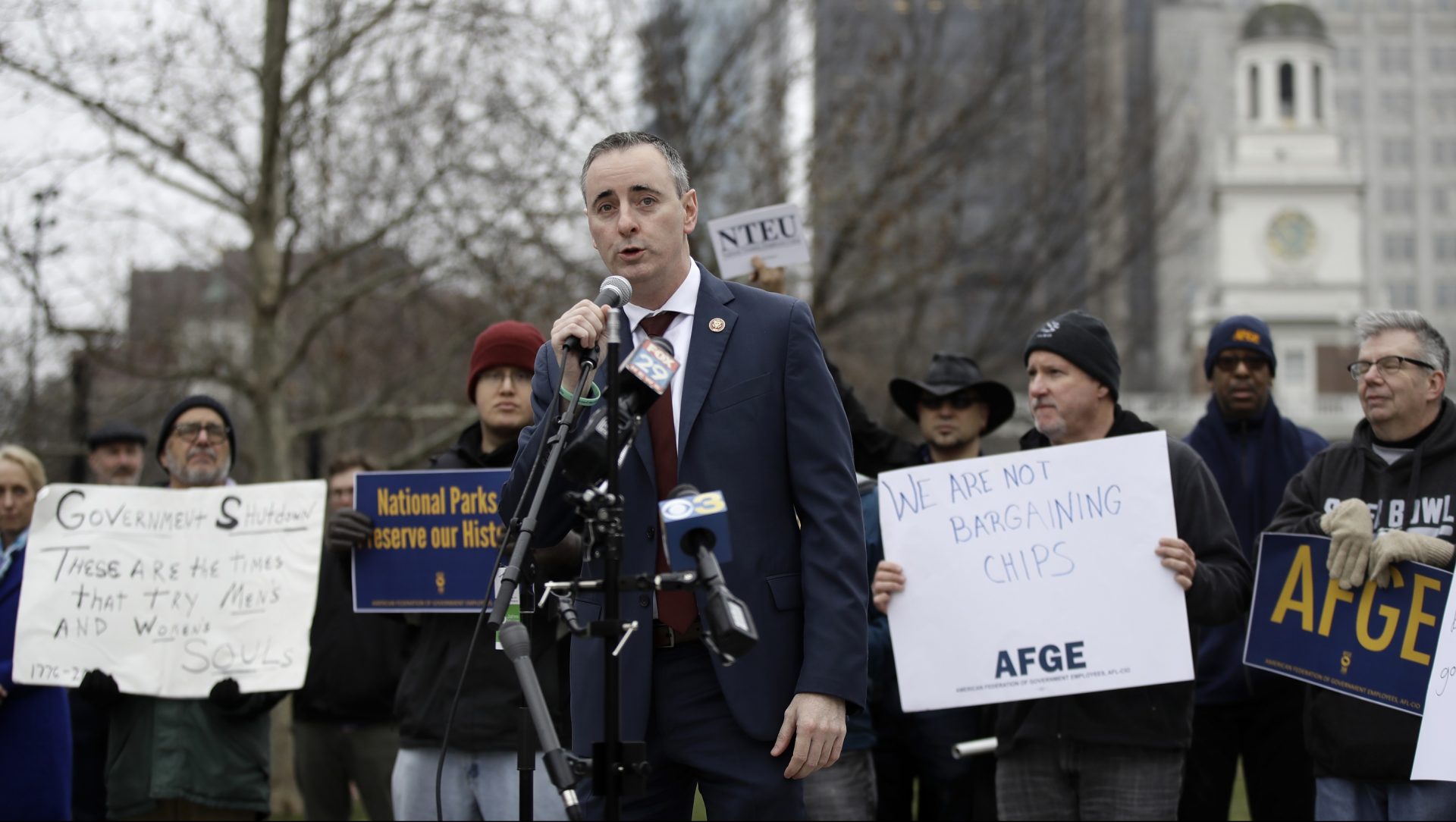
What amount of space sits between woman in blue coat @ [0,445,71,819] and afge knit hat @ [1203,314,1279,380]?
5.21 m

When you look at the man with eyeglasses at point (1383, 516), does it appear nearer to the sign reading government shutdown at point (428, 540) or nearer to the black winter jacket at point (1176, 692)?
the black winter jacket at point (1176, 692)

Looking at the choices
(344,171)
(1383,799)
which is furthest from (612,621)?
(344,171)

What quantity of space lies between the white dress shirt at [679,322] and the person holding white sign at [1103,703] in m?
2.00

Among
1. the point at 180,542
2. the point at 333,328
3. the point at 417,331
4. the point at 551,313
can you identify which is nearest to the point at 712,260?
the point at 551,313

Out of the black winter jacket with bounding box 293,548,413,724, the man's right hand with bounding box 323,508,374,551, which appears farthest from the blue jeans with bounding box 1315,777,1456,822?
the black winter jacket with bounding box 293,548,413,724

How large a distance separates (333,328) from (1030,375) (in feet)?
53.9

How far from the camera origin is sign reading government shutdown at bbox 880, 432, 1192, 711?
5.26 meters

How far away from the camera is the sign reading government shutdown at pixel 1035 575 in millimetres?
5262

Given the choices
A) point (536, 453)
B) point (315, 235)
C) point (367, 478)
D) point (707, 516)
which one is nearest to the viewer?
point (707, 516)

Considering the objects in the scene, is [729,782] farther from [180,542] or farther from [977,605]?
[180,542]

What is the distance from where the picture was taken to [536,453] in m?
3.54

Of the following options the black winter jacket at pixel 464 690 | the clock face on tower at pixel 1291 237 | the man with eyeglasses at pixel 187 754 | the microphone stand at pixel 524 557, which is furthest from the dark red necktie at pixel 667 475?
the clock face on tower at pixel 1291 237

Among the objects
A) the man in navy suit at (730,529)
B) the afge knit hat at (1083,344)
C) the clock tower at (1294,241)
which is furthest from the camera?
the clock tower at (1294,241)

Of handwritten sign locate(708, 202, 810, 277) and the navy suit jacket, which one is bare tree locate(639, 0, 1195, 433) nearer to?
handwritten sign locate(708, 202, 810, 277)
